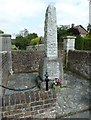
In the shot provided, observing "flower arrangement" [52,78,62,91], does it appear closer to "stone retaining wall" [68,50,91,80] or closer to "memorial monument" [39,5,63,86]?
"memorial monument" [39,5,63,86]

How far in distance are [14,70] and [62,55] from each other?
3.16 metres

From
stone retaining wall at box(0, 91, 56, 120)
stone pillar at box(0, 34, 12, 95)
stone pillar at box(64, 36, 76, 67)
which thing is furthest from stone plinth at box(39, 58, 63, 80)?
stone retaining wall at box(0, 91, 56, 120)

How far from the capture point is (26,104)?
349cm

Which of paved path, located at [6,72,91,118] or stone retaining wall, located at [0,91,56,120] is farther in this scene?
paved path, located at [6,72,91,118]

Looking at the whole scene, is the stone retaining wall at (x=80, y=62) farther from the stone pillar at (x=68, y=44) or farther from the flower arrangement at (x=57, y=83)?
the flower arrangement at (x=57, y=83)

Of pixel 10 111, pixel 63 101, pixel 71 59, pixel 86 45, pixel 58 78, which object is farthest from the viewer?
pixel 86 45

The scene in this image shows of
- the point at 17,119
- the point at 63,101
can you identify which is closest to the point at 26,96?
the point at 17,119

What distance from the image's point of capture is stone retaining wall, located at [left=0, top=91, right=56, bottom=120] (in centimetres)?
335

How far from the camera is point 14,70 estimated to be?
520 inches

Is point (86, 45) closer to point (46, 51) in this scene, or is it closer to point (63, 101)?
point (46, 51)

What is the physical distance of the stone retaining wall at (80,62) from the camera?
34.9ft

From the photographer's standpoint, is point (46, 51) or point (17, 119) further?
point (46, 51)

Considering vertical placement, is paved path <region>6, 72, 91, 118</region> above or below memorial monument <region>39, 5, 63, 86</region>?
below

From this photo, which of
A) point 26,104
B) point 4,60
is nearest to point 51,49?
point 4,60
